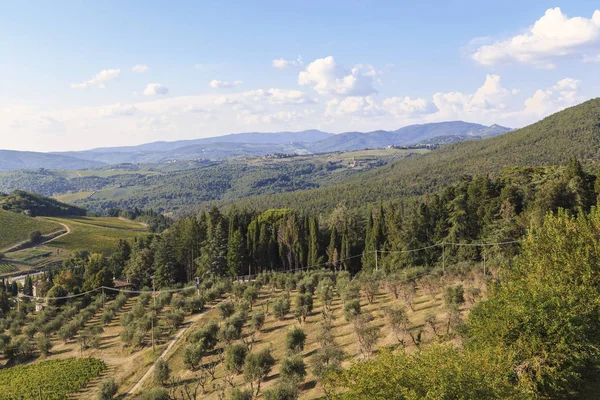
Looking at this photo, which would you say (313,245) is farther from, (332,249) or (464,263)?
(464,263)

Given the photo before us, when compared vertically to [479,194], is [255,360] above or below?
below

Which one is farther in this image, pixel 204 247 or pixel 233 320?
pixel 204 247

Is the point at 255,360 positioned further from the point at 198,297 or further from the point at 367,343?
the point at 198,297

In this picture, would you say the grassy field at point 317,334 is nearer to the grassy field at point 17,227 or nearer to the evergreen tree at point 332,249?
the evergreen tree at point 332,249

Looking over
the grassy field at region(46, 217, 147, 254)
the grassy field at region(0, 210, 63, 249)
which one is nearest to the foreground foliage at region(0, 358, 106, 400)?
the grassy field at region(46, 217, 147, 254)

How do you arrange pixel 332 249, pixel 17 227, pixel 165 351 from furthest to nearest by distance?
pixel 17 227 < pixel 332 249 < pixel 165 351

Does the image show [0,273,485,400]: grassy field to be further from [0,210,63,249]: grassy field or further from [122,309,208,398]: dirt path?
[0,210,63,249]: grassy field

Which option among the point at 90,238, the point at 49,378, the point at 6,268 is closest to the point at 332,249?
the point at 49,378

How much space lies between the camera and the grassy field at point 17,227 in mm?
138700

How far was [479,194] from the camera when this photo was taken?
62.2 metres

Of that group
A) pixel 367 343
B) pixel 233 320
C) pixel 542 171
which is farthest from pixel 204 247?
pixel 542 171

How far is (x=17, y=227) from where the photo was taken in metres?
150

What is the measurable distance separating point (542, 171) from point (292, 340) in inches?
2264

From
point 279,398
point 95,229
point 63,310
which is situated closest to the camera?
point 279,398
